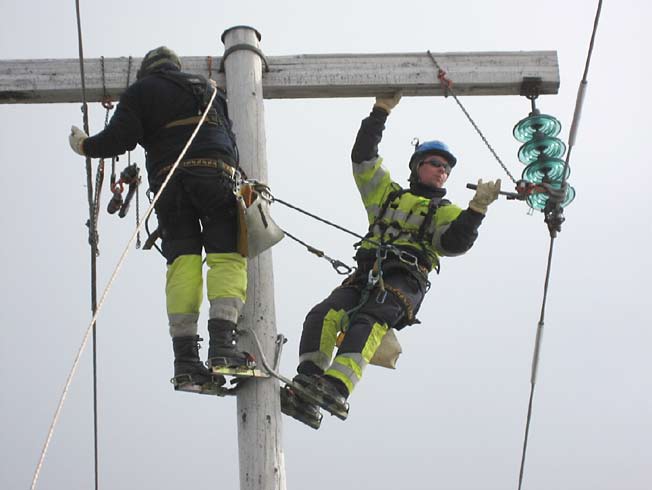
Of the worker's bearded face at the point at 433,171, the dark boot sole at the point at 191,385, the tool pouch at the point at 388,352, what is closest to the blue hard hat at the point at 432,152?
the worker's bearded face at the point at 433,171

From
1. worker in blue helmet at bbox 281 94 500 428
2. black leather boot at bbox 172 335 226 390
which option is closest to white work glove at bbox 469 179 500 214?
worker in blue helmet at bbox 281 94 500 428

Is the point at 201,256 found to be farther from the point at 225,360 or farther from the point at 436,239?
the point at 436,239

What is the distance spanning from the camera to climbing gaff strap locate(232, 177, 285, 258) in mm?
5203

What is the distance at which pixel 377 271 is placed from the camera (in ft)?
19.7

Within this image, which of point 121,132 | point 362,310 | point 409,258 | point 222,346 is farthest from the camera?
point 409,258

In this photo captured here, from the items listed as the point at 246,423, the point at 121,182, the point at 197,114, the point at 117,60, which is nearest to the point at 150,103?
the point at 197,114

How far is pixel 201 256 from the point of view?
5.27 metres

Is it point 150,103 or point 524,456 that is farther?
point 524,456

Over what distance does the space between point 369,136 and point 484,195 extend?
0.80 m

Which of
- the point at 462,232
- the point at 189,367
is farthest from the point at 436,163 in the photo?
the point at 189,367

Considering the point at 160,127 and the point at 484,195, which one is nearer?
the point at 160,127

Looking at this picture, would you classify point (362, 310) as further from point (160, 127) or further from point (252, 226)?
point (160, 127)

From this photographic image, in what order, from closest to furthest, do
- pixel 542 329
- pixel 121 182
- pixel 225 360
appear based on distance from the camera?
pixel 225 360 < pixel 121 182 < pixel 542 329

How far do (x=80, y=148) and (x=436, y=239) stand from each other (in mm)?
1908
